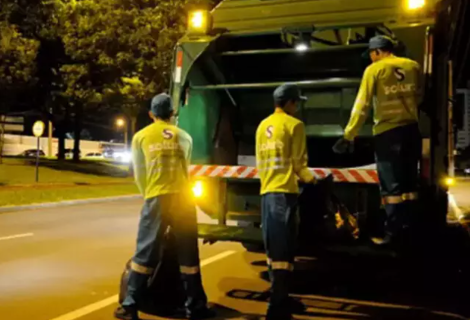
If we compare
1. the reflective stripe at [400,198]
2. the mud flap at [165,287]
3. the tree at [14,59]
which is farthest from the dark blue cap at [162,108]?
the tree at [14,59]

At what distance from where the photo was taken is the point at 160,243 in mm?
5129

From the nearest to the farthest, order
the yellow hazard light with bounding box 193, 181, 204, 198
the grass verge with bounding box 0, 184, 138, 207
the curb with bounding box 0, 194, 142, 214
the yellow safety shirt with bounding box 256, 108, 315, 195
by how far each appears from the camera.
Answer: the yellow safety shirt with bounding box 256, 108, 315, 195 → the yellow hazard light with bounding box 193, 181, 204, 198 → the curb with bounding box 0, 194, 142, 214 → the grass verge with bounding box 0, 184, 138, 207

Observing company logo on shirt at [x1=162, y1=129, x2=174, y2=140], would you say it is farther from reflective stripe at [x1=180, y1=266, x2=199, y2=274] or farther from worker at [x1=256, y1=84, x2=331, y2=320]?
reflective stripe at [x1=180, y1=266, x2=199, y2=274]

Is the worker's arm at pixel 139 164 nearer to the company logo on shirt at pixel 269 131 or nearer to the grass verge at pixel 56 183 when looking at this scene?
the company logo on shirt at pixel 269 131

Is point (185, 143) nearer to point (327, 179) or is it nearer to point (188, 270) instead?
point (188, 270)

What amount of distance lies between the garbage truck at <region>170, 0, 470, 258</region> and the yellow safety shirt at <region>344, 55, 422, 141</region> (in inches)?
16.1

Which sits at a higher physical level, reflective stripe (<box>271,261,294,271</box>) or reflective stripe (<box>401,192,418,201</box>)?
reflective stripe (<box>401,192,418,201</box>)

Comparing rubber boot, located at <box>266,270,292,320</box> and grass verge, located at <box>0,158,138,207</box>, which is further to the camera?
grass verge, located at <box>0,158,138,207</box>

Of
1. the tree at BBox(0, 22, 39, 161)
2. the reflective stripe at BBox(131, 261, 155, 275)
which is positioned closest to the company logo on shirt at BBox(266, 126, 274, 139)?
the reflective stripe at BBox(131, 261, 155, 275)

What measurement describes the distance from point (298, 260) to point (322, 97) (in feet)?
7.83

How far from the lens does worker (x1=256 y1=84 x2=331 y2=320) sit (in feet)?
16.3

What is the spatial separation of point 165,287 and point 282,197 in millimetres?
1336

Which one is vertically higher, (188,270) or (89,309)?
(188,270)

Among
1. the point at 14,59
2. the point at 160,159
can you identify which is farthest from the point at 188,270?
the point at 14,59
